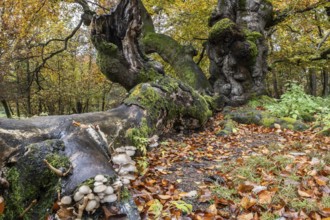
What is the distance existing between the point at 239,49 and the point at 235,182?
599 cm

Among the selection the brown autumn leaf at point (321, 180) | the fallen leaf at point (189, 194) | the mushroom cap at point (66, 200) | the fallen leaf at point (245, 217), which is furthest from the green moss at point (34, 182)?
the brown autumn leaf at point (321, 180)

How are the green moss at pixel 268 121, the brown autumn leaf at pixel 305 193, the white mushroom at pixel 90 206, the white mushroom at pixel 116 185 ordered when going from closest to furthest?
the white mushroom at pixel 90 206, the white mushroom at pixel 116 185, the brown autumn leaf at pixel 305 193, the green moss at pixel 268 121

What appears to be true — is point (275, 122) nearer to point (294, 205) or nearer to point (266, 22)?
point (294, 205)

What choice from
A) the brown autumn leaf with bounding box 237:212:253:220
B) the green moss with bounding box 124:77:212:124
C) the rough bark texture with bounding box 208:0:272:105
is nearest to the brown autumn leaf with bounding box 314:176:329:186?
the brown autumn leaf with bounding box 237:212:253:220

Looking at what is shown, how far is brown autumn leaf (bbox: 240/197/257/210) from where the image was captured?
2.36 m

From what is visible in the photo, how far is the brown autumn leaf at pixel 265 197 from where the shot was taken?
7.88 feet

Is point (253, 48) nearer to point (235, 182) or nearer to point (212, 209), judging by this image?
point (235, 182)

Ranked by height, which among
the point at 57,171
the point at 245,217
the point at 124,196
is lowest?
the point at 245,217

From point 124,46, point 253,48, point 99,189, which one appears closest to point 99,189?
point 99,189

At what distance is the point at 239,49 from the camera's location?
812 cm

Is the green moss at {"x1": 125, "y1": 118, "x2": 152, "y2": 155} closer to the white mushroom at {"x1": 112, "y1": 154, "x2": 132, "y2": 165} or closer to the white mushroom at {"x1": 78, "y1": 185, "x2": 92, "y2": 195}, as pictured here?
the white mushroom at {"x1": 112, "y1": 154, "x2": 132, "y2": 165}

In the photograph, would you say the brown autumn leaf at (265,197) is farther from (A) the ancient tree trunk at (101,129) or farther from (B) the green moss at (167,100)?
(B) the green moss at (167,100)

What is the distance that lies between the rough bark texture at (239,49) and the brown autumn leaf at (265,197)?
6.28m

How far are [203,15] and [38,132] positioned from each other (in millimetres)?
10986
